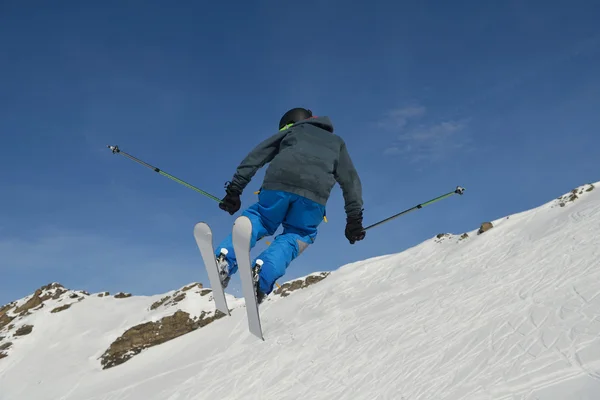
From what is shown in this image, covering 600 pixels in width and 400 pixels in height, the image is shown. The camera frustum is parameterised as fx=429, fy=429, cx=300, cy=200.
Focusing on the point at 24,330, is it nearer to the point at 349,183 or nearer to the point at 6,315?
the point at 6,315

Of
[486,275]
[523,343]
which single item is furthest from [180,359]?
[523,343]

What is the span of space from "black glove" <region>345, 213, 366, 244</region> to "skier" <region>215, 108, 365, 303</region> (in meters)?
0.57

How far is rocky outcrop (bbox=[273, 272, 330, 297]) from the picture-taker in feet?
96.3

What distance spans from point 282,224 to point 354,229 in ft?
3.04

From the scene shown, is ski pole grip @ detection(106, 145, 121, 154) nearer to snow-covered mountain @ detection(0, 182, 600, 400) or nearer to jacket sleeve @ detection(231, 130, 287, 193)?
jacket sleeve @ detection(231, 130, 287, 193)

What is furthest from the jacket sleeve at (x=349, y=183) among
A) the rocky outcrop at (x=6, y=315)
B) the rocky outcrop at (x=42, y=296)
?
the rocky outcrop at (x=6, y=315)

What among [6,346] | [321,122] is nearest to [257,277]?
[321,122]

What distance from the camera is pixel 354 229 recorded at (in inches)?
195

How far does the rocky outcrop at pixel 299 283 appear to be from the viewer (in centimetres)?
2936

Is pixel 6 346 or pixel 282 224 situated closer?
pixel 282 224

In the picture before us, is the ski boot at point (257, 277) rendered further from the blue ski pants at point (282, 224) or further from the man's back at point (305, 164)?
the man's back at point (305, 164)

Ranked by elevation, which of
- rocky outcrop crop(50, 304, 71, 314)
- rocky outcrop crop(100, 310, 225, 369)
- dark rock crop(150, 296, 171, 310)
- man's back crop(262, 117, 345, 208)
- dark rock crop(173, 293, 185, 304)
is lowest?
man's back crop(262, 117, 345, 208)

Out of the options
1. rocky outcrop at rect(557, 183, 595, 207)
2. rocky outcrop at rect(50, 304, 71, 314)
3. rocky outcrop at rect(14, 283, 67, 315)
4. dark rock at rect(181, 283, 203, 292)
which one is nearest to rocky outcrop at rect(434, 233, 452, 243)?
rocky outcrop at rect(557, 183, 595, 207)

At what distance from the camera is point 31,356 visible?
2998 cm
